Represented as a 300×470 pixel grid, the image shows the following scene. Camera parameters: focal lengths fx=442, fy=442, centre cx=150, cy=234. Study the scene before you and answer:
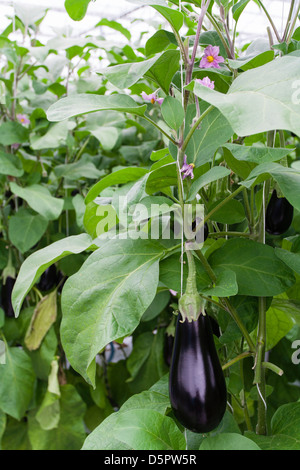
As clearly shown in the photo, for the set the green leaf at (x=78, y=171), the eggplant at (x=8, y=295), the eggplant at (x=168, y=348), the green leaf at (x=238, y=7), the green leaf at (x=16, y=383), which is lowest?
the green leaf at (x=16, y=383)

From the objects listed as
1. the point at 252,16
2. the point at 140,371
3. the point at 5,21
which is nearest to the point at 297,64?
the point at 140,371

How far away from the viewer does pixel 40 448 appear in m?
1.01

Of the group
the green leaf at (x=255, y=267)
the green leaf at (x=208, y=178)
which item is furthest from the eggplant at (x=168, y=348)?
the green leaf at (x=208, y=178)

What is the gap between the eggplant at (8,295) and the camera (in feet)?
3.02

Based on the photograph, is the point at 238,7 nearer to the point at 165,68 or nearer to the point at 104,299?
the point at 165,68

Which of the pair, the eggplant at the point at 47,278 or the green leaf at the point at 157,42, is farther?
the eggplant at the point at 47,278

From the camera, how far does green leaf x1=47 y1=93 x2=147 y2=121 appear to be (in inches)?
14.2

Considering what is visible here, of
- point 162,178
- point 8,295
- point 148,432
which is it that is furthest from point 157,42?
point 8,295

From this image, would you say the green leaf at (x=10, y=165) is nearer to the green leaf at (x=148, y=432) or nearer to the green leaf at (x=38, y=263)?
the green leaf at (x=38, y=263)

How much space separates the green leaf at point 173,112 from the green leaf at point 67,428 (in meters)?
0.78

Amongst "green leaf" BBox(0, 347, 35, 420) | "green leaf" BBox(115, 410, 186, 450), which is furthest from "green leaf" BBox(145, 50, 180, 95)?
"green leaf" BBox(0, 347, 35, 420)

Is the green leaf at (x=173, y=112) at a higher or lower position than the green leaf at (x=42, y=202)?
higher

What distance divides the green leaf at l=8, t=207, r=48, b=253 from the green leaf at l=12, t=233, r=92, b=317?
0.41 metres

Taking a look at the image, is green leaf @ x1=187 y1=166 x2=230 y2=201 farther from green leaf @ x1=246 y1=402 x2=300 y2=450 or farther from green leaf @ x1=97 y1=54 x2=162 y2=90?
green leaf @ x1=246 y1=402 x2=300 y2=450
